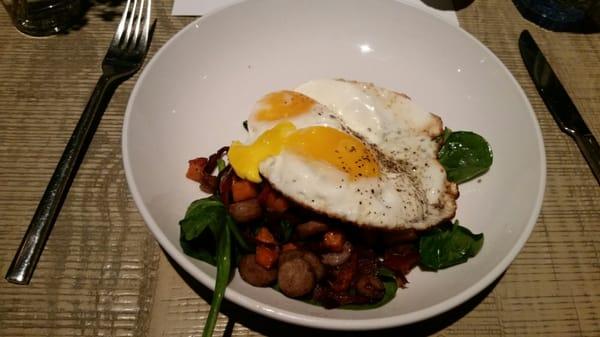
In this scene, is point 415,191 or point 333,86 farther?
point 333,86

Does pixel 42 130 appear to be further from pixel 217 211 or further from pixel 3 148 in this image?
pixel 217 211

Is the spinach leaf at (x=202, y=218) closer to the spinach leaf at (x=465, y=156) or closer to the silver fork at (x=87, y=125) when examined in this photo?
the silver fork at (x=87, y=125)

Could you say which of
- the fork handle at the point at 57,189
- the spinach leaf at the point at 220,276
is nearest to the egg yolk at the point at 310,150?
the spinach leaf at the point at 220,276

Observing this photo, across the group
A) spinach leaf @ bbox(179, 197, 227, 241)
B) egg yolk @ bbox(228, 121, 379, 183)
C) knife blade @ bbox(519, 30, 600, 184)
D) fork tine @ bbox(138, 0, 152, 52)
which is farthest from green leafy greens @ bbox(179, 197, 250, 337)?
knife blade @ bbox(519, 30, 600, 184)

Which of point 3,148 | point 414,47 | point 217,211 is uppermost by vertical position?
point 414,47

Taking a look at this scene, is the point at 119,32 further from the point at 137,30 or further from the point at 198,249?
the point at 198,249

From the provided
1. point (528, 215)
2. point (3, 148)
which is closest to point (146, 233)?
point (3, 148)
